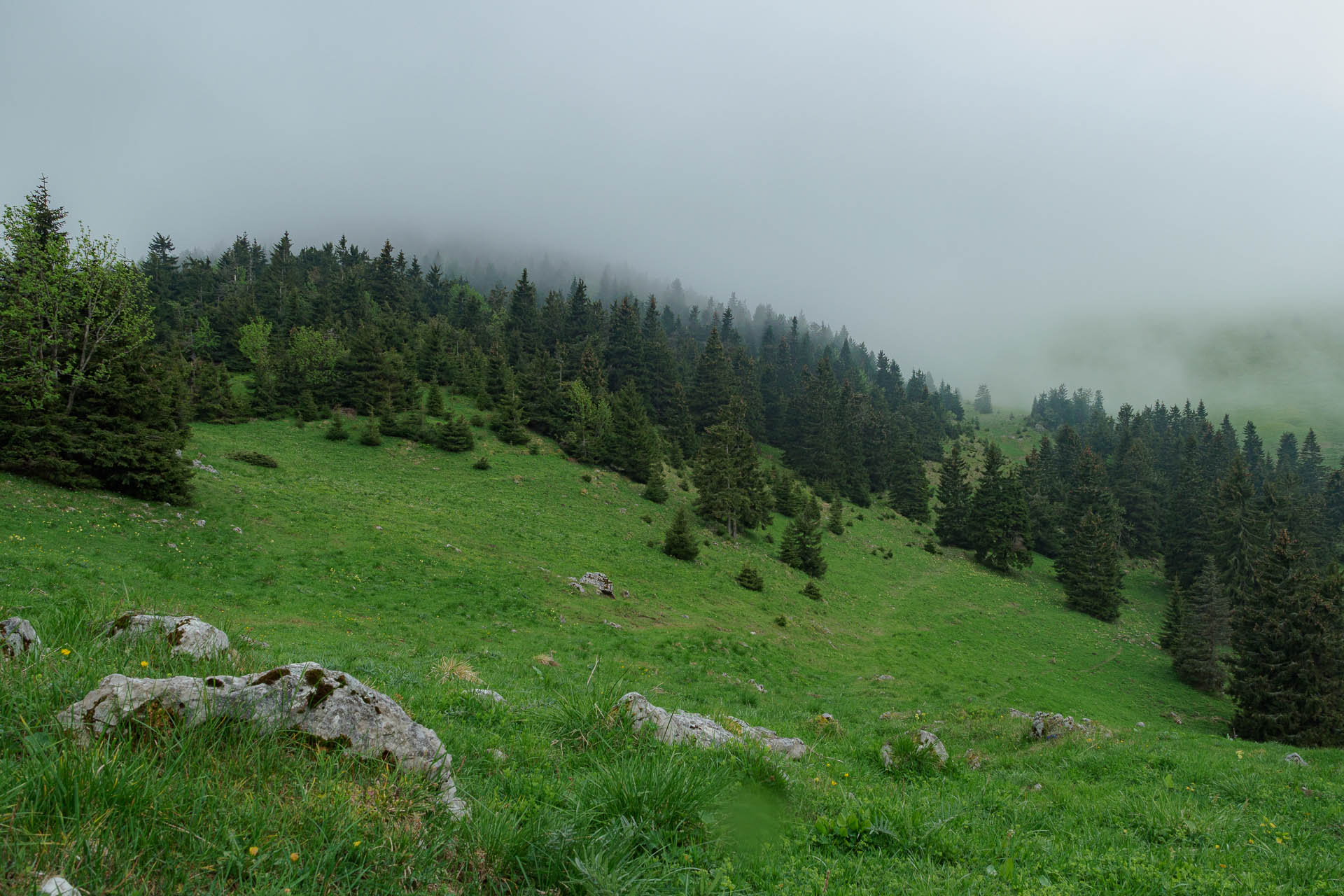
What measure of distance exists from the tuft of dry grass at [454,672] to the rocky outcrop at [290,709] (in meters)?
→ 4.73

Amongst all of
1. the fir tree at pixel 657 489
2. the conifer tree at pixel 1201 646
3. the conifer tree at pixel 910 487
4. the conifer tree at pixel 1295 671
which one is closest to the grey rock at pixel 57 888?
the conifer tree at pixel 1295 671

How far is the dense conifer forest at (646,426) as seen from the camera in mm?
22547

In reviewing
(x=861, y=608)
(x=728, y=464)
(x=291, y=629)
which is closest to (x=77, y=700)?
(x=291, y=629)

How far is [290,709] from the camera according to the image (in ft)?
14.4

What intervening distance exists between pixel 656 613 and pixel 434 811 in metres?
22.7

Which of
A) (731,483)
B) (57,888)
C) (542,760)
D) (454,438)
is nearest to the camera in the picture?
(57,888)

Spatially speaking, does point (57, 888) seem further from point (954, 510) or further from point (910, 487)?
point (910, 487)

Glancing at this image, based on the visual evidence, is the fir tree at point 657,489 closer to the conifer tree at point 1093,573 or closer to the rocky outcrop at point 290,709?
the conifer tree at point 1093,573

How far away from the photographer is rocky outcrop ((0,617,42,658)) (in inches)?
189

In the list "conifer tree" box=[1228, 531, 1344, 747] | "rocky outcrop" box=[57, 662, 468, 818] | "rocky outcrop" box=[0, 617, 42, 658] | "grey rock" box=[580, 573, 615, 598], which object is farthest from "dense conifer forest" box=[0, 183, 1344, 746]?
"rocky outcrop" box=[57, 662, 468, 818]

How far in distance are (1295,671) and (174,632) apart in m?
41.9

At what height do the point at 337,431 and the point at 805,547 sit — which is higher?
the point at 337,431

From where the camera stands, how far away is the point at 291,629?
14.0 meters

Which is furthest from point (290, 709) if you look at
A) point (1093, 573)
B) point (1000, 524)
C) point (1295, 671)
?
point (1000, 524)
